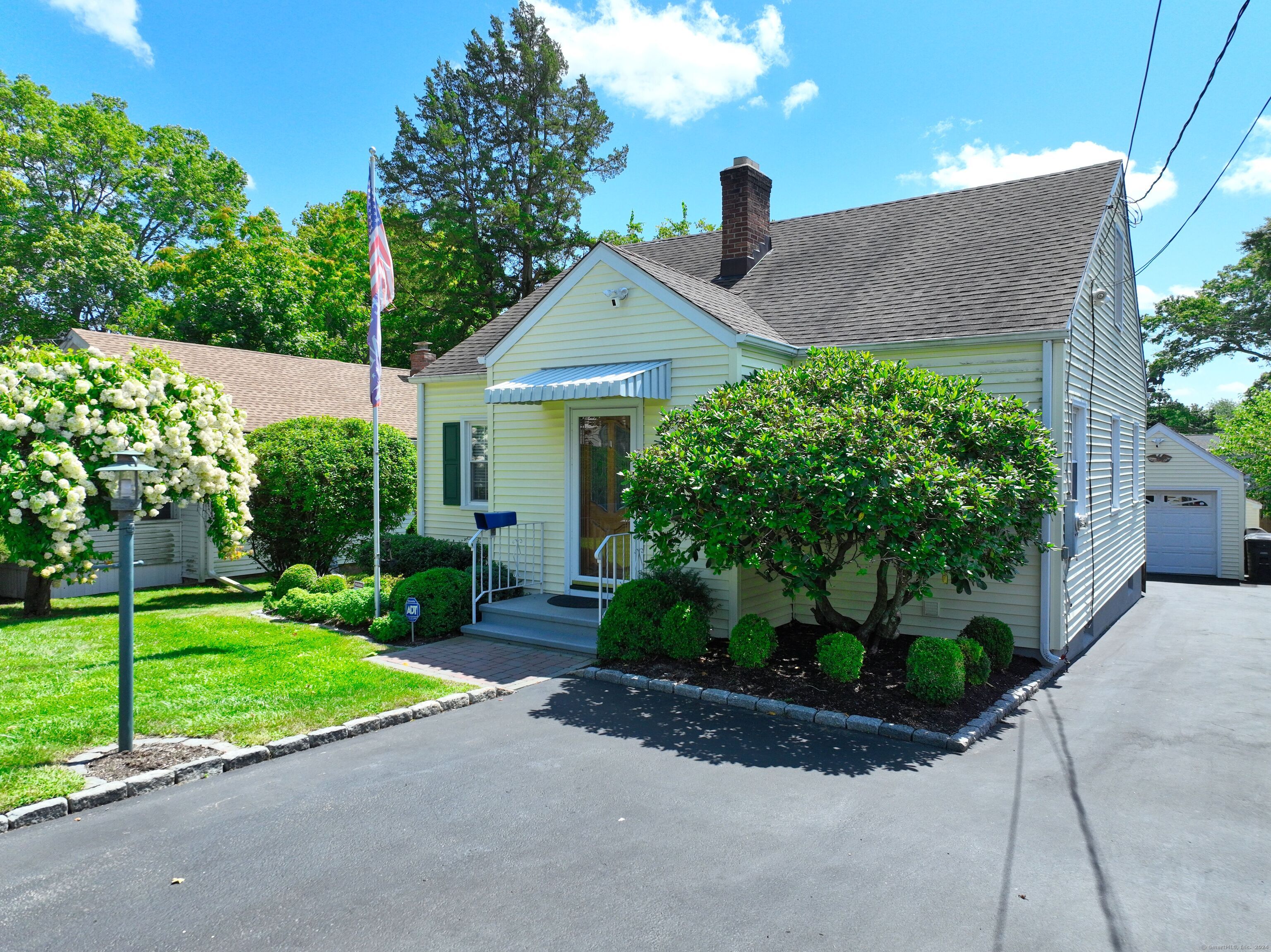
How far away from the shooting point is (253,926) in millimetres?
3533

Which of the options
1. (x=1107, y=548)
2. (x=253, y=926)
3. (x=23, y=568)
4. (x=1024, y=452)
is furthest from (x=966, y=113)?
(x=23, y=568)

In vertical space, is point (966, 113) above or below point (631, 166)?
below

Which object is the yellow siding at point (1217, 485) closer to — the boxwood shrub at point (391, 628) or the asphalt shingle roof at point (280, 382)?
the asphalt shingle roof at point (280, 382)

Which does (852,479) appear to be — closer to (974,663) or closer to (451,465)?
(974,663)

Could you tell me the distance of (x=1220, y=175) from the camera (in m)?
7.88

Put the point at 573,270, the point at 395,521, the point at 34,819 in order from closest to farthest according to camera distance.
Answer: the point at 34,819, the point at 573,270, the point at 395,521

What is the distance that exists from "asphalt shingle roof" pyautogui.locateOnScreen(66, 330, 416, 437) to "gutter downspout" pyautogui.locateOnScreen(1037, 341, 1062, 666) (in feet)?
46.2

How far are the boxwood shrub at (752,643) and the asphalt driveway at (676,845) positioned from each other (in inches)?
35.9

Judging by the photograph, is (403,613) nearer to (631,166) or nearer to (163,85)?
(631,166)

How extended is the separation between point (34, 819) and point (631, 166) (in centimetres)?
2711

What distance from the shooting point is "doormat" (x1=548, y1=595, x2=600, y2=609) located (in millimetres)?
9898

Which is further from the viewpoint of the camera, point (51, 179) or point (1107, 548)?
point (51, 179)

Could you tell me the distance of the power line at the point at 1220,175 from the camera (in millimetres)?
6715

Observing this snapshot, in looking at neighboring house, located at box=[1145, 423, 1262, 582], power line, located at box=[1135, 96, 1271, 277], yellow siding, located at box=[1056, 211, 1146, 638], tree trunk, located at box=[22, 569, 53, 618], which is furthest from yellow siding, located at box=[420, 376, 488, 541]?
neighboring house, located at box=[1145, 423, 1262, 582]
